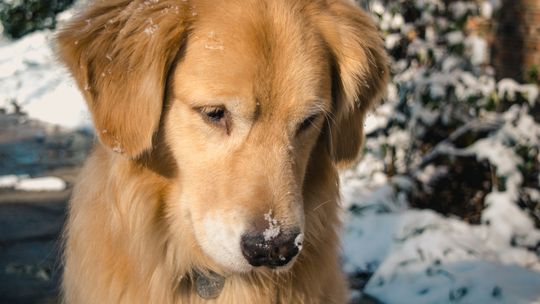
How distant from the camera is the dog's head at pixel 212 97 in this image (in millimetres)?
2822

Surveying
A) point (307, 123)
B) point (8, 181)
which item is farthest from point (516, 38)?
point (8, 181)

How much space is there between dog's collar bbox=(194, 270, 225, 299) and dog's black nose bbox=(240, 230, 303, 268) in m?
0.63

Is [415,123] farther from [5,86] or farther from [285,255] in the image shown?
[5,86]

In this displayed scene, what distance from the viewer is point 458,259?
522 cm

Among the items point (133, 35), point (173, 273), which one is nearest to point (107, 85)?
point (133, 35)

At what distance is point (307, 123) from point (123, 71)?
2.63 ft

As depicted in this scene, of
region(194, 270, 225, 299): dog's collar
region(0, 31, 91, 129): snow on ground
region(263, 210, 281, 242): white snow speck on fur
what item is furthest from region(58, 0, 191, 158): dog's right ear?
region(0, 31, 91, 129): snow on ground

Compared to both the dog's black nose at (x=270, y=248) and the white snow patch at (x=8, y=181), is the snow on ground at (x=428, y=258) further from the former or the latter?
the white snow patch at (x=8, y=181)

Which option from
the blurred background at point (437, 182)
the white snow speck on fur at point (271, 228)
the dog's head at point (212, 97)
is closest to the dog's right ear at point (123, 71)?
the dog's head at point (212, 97)

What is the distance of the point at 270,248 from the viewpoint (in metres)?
2.64

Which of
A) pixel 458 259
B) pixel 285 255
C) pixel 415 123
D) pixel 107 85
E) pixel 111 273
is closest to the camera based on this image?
pixel 285 255

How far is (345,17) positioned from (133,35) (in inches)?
39.3

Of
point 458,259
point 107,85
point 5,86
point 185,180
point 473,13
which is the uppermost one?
point 107,85

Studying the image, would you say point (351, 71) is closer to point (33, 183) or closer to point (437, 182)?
point (437, 182)
